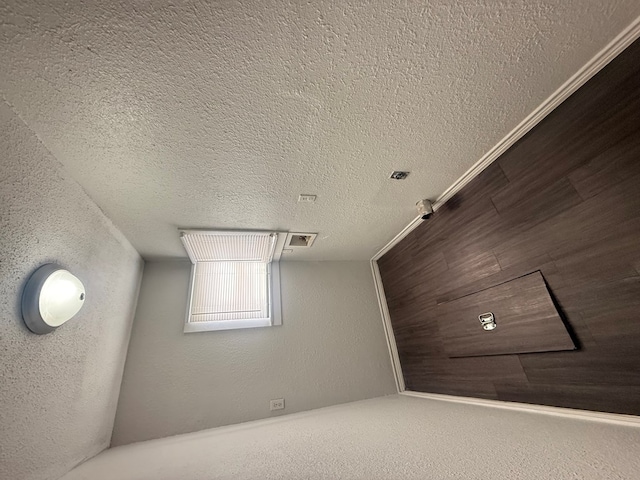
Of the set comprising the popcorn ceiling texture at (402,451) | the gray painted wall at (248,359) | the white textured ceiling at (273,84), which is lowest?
the popcorn ceiling texture at (402,451)

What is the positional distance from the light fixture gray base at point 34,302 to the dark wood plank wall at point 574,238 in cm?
254

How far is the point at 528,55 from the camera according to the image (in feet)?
3.53

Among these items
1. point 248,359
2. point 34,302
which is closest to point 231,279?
point 248,359

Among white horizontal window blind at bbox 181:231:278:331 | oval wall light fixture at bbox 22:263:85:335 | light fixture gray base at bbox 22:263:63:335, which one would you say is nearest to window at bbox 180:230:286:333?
white horizontal window blind at bbox 181:231:278:331

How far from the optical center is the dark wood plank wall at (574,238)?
1.04 m

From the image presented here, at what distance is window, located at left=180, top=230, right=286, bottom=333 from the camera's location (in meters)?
2.26

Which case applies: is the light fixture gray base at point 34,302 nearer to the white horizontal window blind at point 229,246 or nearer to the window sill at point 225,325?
the white horizontal window blind at point 229,246

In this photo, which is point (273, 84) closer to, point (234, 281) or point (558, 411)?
point (234, 281)

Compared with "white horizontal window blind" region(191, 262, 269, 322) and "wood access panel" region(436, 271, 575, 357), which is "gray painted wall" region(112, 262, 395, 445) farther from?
"wood access panel" region(436, 271, 575, 357)

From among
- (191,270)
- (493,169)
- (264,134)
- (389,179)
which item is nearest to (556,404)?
(493,169)

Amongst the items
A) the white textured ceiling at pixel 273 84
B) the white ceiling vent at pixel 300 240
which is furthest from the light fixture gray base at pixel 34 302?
the white ceiling vent at pixel 300 240

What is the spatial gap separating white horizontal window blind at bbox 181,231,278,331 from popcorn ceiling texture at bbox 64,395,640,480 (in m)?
0.95

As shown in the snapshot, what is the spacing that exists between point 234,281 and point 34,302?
1553 millimetres

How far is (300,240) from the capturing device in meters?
2.48
